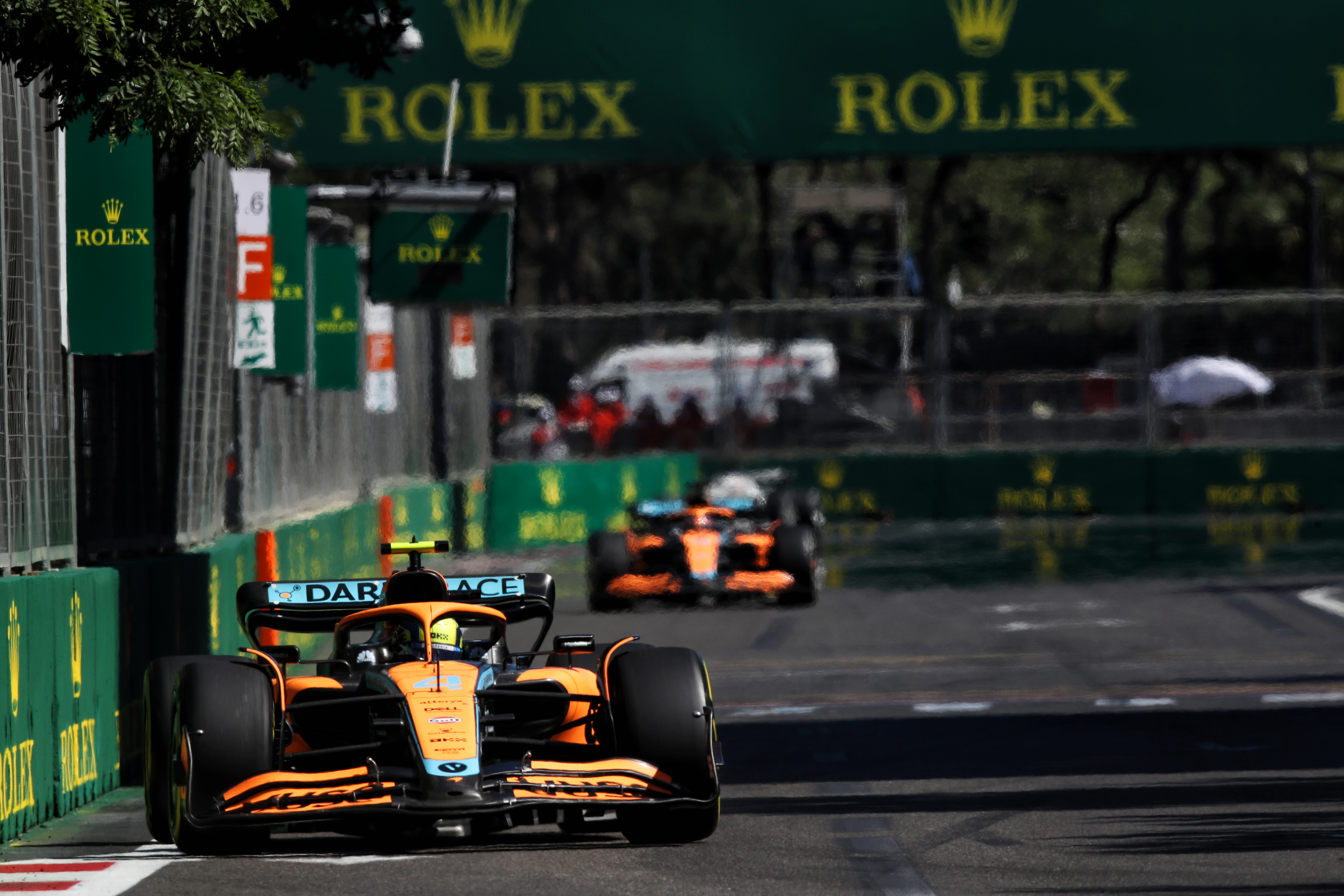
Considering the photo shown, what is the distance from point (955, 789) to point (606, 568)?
31.9 ft

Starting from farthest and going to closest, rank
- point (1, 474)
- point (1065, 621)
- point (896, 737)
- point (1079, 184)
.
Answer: point (1079, 184)
point (1065, 621)
point (896, 737)
point (1, 474)

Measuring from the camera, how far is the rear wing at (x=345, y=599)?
9586 mm

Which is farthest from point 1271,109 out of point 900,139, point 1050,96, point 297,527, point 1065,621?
point 297,527

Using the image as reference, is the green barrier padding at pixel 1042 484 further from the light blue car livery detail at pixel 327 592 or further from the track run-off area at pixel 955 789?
the light blue car livery detail at pixel 327 592

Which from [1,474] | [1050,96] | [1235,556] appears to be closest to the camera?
[1,474]

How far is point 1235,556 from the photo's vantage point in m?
23.8

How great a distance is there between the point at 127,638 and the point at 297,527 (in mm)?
5557

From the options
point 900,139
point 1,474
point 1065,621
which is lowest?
point 1065,621

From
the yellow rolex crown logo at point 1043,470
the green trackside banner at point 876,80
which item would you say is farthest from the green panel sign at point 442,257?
the yellow rolex crown logo at point 1043,470

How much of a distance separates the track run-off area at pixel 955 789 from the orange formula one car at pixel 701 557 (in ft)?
4.54

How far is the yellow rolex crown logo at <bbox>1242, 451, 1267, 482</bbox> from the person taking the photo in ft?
94.5

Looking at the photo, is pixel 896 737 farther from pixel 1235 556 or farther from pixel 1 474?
pixel 1235 556

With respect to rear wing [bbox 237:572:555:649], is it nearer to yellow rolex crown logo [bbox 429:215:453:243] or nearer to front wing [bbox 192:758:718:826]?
front wing [bbox 192:758:718:826]

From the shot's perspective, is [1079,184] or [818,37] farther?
[1079,184]
